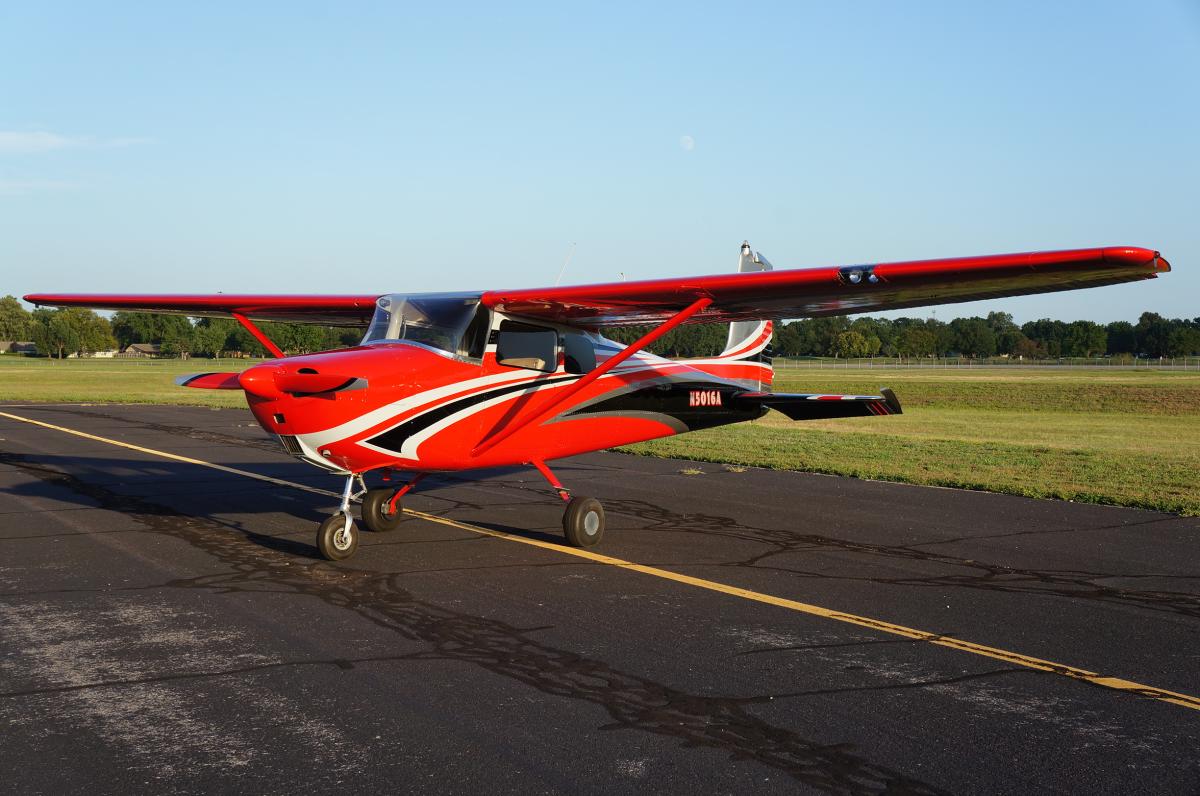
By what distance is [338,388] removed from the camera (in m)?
8.06

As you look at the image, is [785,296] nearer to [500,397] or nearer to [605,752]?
[500,397]

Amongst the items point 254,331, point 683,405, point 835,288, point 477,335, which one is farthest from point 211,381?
point 835,288

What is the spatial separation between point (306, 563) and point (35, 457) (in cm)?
1149

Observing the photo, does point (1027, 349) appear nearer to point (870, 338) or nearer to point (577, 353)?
point (870, 338)

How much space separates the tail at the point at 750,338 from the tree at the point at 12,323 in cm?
18434

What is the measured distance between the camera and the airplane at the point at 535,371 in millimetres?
8008

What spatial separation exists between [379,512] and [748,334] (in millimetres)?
5571

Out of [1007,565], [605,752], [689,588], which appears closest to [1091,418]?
[1007,565]

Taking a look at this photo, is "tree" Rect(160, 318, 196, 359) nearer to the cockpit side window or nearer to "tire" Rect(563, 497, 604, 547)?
the cockpit side window

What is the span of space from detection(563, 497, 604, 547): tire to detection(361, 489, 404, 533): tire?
1.90 metres

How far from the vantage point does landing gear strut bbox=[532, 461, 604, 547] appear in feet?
31.6

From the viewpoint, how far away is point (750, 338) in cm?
1330

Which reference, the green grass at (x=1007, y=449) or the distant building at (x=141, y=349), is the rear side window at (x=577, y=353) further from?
the distant building at (x=141, y=349)

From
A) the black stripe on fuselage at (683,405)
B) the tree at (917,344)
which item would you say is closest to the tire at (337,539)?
the black stripe on fuselage at (683,405)
